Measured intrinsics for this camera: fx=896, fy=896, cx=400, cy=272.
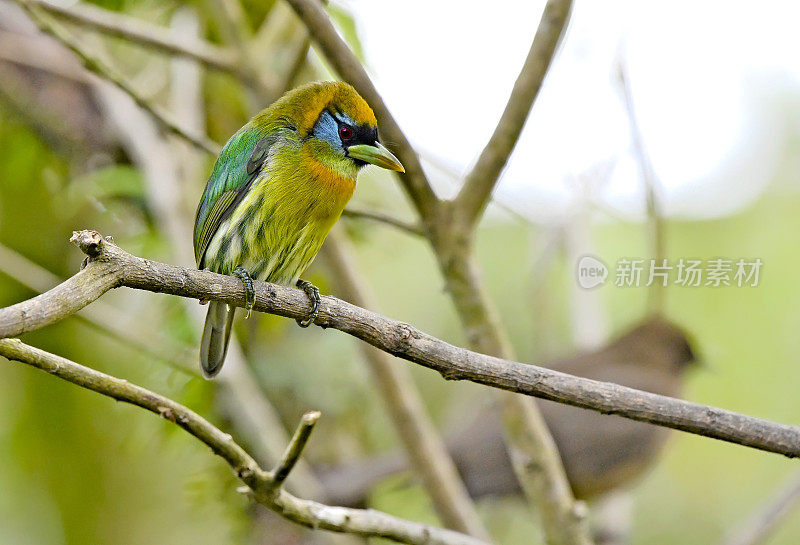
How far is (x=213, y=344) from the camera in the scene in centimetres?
298

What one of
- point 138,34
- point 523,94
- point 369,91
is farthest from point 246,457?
point 138,34

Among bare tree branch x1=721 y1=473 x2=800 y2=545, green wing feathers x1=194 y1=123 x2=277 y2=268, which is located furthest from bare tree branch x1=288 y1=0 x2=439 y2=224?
bare tree branch x1=721 y1=473 x2=800 y2=545

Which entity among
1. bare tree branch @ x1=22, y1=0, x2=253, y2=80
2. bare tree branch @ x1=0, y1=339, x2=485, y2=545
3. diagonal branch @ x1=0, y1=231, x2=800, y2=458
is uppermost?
bare tree branch @ x1=22, y1=0, x2=253, y2=80

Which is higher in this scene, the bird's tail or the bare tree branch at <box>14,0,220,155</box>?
the bare tree branch at <box>14,0,220,155</box>

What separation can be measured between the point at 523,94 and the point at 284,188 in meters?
0.82

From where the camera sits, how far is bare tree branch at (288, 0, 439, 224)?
106 inches

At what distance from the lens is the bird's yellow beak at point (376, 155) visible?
9.10ft

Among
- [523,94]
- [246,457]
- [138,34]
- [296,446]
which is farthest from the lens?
[138,34]

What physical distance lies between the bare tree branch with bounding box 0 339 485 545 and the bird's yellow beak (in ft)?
3.28

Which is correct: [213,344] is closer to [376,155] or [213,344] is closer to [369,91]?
[376,155]

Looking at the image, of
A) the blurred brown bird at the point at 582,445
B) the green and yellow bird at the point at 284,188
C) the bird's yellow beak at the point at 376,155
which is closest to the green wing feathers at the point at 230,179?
the green and yellow bird at the point at 284,188

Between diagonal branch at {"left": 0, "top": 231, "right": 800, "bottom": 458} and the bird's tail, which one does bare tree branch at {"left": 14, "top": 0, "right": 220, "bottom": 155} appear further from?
diagonal branch at {"left": 0, "top": 231, "right": 800, "bottom": 458}

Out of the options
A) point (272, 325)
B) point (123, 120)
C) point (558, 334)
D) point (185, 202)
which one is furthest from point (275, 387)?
point (558, 334)

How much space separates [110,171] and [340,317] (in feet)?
8.87
